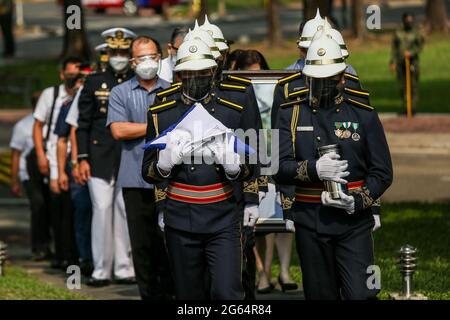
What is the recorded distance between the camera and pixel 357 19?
45625 mm

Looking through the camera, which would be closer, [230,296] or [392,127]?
[230,296]

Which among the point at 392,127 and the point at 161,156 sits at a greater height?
the point at 161,156

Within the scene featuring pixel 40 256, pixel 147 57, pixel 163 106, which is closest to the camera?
pixel 163 106

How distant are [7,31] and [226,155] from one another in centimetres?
3878

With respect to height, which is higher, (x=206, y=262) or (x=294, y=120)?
(x=294, y=120)

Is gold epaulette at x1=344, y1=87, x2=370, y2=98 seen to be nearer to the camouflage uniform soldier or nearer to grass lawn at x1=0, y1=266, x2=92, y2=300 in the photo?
grass lawn at x1=0, y1=266, x2=92, y2=300

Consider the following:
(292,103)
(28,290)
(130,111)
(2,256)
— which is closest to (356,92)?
(292,103)

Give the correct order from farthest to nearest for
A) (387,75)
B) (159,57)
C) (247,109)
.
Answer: (387,75) → (159,57) → (247,109)

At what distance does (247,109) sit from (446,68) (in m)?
31.1

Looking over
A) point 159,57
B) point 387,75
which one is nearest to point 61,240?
point 159,57

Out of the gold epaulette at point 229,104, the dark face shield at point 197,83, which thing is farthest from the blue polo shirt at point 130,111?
the dark face shield at point 197,83

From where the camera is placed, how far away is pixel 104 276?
45.8 ft

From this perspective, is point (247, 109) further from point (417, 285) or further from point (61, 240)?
point (61, 240)

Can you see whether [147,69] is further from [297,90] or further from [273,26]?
[273,26]
